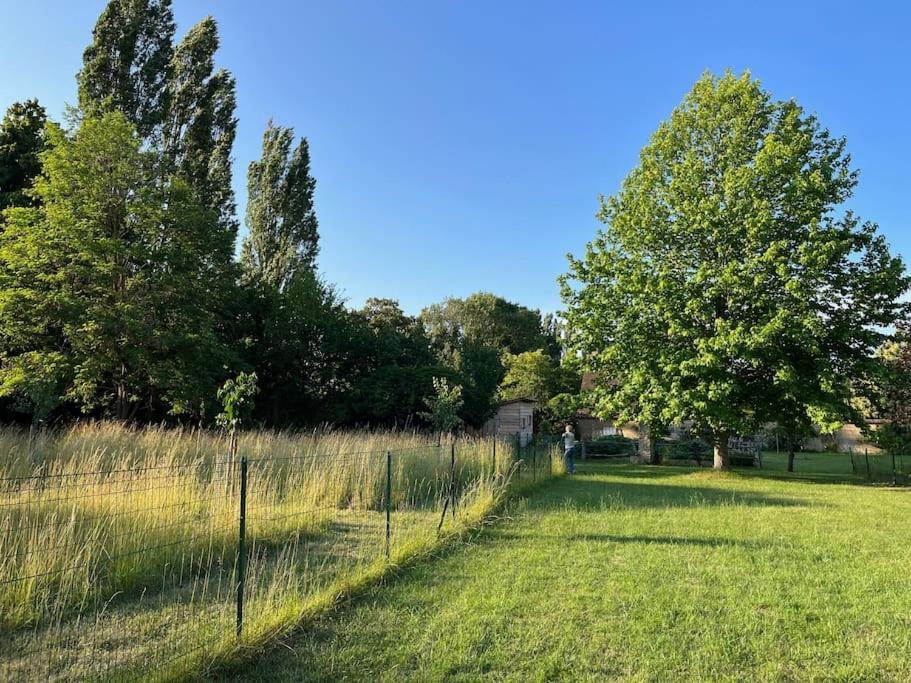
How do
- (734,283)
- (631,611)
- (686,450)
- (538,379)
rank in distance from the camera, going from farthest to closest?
(538,379), (686,450), (734,283), (631,611)

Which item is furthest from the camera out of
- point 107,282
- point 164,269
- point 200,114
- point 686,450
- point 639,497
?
point 686,450

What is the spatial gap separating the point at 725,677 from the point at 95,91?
2780 cm

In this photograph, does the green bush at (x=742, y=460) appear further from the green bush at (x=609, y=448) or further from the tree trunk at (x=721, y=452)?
the tree trunk at (x=721, y=452)

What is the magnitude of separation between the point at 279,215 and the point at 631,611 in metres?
29.5

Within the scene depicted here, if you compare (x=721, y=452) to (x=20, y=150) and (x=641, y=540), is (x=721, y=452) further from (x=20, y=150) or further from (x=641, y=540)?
(x=20, y=150)

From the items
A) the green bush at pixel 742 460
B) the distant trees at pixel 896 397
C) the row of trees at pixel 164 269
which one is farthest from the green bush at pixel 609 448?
the distant trees at pixel 896 397

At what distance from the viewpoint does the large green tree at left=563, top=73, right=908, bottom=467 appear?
55.4 feet

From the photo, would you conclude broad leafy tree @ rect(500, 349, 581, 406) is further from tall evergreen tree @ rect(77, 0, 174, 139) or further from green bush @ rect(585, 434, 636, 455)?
tall evergreen tree @ rect(77, 0, 174, 139)

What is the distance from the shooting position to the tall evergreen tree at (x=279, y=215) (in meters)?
30.3

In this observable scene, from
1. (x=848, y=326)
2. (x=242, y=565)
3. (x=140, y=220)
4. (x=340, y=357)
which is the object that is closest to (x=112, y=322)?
(x=140, y=220)

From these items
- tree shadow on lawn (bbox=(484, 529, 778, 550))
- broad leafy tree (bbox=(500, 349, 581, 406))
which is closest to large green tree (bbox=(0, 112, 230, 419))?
tree shadow on lawn (bbox=(484, 529, 778, 550))

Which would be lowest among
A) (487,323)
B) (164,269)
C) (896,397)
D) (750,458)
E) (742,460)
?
(742,460)

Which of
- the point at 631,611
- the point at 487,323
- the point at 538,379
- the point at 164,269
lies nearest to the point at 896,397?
the point at 631,611

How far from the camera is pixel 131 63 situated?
23406 mm
